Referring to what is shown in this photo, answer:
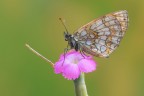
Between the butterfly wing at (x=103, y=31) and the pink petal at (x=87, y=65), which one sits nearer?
the pink petal at (x=87, y=65)

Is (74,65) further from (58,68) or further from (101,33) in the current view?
(101,33)

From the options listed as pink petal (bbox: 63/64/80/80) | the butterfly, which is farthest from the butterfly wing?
pink petal (bbox: 63/64/80/80)

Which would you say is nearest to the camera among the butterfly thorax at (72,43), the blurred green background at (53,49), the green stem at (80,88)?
the green stem at (80,88)

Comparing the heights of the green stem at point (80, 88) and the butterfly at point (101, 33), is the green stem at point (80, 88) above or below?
below

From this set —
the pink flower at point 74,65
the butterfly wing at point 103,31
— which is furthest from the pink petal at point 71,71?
the butterfly wing at point 103,31

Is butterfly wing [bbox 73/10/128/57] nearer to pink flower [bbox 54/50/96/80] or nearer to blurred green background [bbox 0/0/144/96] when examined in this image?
pink flower [bbox 54/50/96/80]

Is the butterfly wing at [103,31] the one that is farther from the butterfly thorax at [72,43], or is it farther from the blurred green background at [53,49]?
the blurred green background at [53,49]
